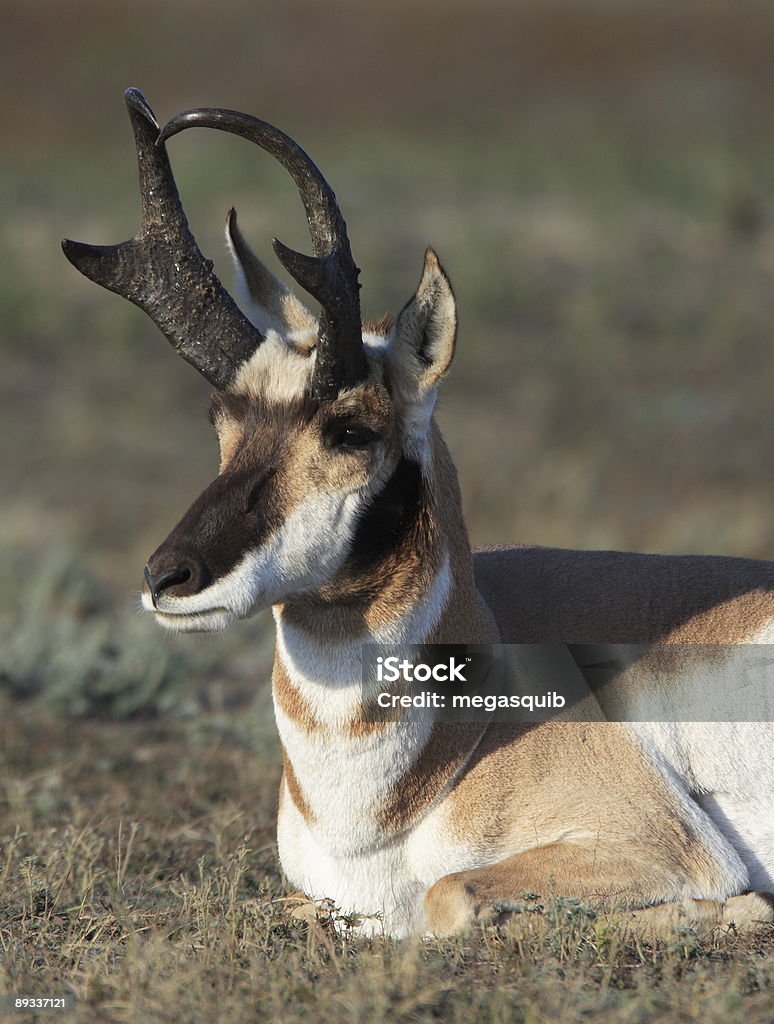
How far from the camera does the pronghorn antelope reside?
4508 mm

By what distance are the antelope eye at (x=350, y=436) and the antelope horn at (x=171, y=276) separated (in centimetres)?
50

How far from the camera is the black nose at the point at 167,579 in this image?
4219mm

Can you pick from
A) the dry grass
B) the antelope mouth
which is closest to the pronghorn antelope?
the antelope mouth

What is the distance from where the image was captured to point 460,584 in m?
5.00

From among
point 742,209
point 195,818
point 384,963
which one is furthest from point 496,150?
point 384,963

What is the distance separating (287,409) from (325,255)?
524mm

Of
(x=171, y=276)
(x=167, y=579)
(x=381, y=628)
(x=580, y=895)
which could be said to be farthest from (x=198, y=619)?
(x=580, y=895)

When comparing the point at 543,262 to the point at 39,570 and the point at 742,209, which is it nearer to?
the point at 742,209
